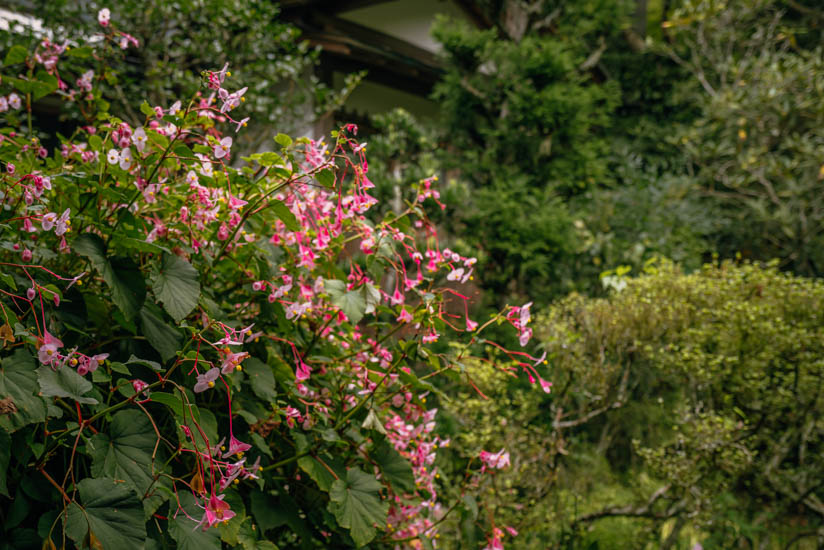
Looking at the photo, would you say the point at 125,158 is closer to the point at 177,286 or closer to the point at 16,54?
the point at 177,286

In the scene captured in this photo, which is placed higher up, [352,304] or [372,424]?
[352,304]

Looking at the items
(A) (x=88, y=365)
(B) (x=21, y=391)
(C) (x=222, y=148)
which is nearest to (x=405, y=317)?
(C) (x=222, y=148)

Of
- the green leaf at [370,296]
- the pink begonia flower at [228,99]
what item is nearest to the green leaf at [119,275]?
the pink begonia flower at [228,99]

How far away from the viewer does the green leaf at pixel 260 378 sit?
1.39 m

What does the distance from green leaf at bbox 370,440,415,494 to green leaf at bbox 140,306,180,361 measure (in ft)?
1.98

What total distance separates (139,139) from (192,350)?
469 mm

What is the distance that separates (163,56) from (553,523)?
4.64 metres

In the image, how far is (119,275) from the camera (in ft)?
4.04

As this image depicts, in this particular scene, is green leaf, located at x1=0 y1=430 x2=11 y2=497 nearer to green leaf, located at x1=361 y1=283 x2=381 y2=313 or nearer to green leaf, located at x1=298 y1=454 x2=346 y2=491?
green leaf, located at x1=298 y1=454 x2=346 y2=491

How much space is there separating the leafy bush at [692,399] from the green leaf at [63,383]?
6.80 ft

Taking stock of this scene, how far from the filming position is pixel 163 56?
202 inches

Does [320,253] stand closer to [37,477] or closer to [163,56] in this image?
[37,477]

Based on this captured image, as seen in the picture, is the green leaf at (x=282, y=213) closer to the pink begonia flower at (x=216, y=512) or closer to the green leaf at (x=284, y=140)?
the green leaf at (x=284, y=140)

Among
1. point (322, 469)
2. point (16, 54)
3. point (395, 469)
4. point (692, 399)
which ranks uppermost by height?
point (16, 54)
